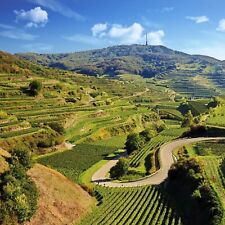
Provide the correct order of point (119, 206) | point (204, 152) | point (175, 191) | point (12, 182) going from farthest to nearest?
1. point (204, 152)
2. point (175, 191)
3. point (119, 206)
4. point (12, 182)

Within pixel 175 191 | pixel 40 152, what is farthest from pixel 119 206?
pixel 40 152

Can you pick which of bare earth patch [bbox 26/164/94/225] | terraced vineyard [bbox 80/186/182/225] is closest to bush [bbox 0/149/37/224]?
bare earth patch [bbox 26/164/94/225]

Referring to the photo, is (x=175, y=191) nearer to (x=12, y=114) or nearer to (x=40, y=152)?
(x=40, y=152)

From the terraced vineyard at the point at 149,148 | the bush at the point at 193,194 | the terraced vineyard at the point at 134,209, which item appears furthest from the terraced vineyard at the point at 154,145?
the terraced vineyard at the point at 134,209

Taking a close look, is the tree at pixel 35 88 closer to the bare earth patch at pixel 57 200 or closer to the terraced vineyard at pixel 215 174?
the bare earth patch at pixel 57 200

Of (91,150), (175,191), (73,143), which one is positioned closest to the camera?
(175,191)

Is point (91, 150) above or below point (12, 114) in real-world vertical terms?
below
